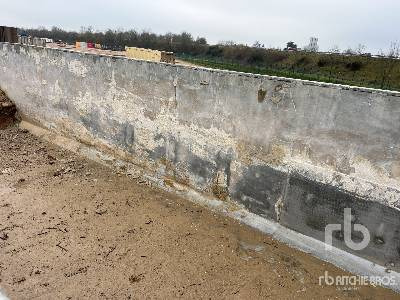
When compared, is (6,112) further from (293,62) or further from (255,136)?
(293,62)

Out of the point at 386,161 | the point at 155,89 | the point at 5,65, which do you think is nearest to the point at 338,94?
the point at 386,161

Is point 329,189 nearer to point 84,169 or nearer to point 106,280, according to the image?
point 106,280

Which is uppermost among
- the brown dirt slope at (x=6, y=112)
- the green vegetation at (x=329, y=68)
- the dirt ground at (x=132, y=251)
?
the green vegetation at (x=329, y=68)

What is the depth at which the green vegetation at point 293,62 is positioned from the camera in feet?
75.0

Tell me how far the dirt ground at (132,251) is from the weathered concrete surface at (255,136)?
49 centimetres

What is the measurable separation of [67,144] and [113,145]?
4.96 feet

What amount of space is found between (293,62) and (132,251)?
3155 cm

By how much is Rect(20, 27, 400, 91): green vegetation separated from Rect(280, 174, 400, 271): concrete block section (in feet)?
54.7

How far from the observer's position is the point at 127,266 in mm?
4195

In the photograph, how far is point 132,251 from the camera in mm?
4461

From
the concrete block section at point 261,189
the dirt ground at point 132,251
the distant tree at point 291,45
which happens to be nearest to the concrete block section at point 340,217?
the concrete block section at point 261,189

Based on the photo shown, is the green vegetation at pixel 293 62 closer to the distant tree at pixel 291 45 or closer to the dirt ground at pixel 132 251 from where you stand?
the distant tree at pixel 291 45

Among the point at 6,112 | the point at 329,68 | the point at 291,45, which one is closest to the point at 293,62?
the point at 329,68

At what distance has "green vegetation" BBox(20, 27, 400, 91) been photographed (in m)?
22.9
